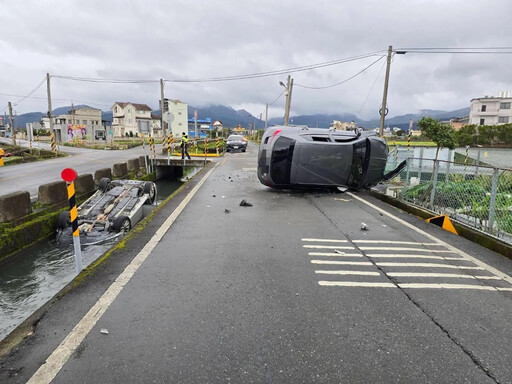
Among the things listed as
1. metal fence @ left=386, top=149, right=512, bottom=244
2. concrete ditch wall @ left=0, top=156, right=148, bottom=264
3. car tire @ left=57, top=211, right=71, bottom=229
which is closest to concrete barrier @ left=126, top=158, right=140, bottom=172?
concrete ditch wall @ left=0, top=156, right=148, bottom=264

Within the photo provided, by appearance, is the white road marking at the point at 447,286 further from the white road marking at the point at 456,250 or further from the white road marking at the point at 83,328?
the white road marking at the point at 83,328

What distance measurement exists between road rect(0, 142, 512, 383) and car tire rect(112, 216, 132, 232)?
313cm

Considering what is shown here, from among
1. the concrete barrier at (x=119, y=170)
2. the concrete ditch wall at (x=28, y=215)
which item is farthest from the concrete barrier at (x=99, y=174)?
the concrete barrier at (x=119, y=170)

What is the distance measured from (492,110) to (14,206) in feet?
267

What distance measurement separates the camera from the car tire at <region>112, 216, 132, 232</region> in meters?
8.19

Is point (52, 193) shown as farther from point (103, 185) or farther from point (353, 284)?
point (353, 284)

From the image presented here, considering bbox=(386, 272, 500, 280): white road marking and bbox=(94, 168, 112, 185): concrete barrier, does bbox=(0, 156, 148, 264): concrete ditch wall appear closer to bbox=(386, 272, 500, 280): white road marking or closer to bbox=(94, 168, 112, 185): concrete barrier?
bbox=(94, 168, 112, 185): concrete barrier

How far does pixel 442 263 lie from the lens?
Result: 4594mm

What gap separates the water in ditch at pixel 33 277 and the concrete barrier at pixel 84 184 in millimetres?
2515

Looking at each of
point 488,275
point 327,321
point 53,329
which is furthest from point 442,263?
point 53,329

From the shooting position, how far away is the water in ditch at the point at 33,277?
16.3 feet

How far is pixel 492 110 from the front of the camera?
65812 millimetres

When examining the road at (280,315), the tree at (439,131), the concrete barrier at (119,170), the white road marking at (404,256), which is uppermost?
the tree at (439,131)

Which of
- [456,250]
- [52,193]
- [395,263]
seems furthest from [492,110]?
[52,193]
